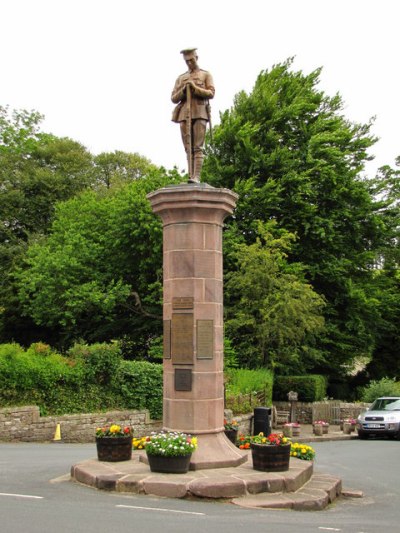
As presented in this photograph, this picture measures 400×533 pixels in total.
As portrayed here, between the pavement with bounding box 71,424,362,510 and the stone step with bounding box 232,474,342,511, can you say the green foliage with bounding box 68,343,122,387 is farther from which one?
the stone step with bounding box 232,474,342,511

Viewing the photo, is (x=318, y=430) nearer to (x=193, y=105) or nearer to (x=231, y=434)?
(x=231, y=434)

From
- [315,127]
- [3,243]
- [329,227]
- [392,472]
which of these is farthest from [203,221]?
[3,243]

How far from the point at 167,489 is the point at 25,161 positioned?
35.5 meters

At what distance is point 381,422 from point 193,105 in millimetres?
16673

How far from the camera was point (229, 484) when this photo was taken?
32.3 ft

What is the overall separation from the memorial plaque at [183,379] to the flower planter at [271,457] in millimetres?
1542

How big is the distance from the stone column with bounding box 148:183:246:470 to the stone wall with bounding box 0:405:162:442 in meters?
9.70

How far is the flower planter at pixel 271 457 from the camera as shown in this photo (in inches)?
422

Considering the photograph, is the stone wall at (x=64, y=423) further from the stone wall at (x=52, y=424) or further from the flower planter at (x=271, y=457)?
the flower planter at (x=271, y=457)

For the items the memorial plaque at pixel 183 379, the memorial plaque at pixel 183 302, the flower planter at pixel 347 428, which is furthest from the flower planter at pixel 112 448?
the flower planter at pixel 347 428

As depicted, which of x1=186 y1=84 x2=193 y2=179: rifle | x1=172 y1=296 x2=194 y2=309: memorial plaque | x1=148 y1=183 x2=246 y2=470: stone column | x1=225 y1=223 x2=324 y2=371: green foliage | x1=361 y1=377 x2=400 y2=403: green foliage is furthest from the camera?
x1=361 y1=377 x2=400 y2=403: green foliage

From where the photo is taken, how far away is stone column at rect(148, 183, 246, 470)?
37.4 ft

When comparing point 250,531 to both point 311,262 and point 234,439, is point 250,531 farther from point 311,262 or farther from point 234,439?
point 311,262

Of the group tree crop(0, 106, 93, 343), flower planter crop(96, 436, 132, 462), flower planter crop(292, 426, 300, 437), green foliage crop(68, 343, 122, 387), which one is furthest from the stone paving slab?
tree crop(0, 106, 93, 343)
